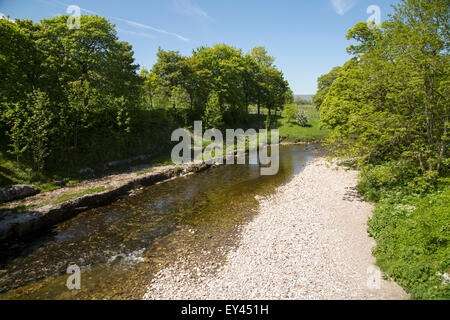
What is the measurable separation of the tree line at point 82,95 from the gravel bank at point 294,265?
57.1 ft

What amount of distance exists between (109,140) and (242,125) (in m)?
33.6

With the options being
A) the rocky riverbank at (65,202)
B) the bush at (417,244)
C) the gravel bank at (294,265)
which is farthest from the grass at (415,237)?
the rocky riverbank at (65,202)

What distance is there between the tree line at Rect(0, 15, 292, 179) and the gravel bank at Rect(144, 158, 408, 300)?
1741 cm

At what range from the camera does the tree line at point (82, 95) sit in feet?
57.8

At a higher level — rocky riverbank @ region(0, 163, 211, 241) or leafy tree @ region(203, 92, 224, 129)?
leafy tree @ region(203, 92, 224, 129)

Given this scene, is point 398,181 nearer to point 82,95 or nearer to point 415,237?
point 415,237

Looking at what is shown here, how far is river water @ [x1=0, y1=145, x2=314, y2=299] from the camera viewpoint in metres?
8.85

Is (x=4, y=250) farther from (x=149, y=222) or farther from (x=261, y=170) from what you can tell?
(x=261, y=170)

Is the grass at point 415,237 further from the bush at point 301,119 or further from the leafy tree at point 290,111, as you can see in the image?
the leafy tree at point 290,111

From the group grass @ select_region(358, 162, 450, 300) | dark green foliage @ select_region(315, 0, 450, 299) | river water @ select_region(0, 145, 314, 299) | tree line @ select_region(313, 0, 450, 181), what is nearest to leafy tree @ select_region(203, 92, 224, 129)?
river water @ select_region(0, 145, 314, 299)

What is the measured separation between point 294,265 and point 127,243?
8.70 metres

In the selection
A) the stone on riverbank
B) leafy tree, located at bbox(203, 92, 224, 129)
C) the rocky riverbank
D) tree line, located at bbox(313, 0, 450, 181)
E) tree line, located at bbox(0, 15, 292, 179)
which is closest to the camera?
tree line, located at bbox(313, 0, 450, 181)

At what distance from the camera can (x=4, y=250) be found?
11008mm

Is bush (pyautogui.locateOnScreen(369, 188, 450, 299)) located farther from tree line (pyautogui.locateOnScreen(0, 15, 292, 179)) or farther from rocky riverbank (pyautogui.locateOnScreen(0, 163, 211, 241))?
tree line (pyautogui.locateOnScreen(0, 15, 292, 179))
